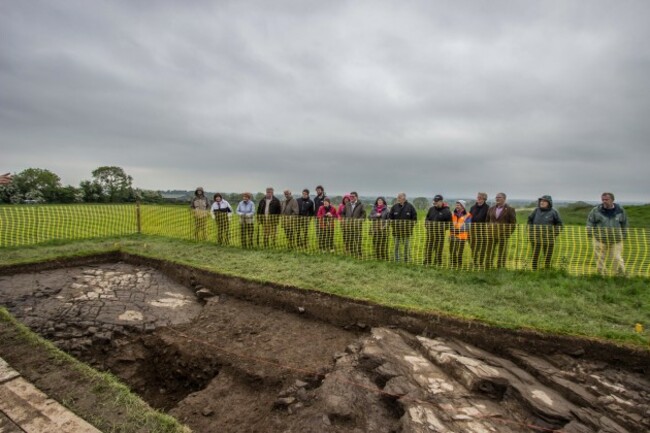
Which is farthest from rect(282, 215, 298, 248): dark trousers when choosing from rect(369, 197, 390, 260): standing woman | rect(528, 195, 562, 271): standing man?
rect(528, 195, 562, 271): standing man

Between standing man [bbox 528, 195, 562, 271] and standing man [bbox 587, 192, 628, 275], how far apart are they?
0.82 meters

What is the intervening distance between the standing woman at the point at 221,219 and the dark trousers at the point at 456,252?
7.04 metres

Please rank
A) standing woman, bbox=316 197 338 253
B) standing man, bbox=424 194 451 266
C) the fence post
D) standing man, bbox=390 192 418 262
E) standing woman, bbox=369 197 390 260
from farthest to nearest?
1. the fence post
2. standing woman, bbox=316 197 338 253
3. standing woman, bbox=369 197 390 260
4. standing man, bbox=390 192 418 262
5. standing man, bbox=424 194 451 266

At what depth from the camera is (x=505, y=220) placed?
340 inches

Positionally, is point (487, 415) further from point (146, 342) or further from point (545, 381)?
point (146, 342)

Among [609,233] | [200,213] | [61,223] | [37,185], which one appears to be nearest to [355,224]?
[200,213]

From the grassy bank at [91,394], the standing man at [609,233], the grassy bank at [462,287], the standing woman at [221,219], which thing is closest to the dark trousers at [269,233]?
the grassy bank at [462,287]

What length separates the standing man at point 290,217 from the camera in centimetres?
1098

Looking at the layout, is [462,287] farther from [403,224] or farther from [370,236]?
Result: [370,236]

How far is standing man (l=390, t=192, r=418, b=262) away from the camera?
9422mm

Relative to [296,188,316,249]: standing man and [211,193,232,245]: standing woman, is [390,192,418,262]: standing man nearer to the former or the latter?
[296,188,316,249]: standing man

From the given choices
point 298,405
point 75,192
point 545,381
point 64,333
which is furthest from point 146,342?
point 75,192

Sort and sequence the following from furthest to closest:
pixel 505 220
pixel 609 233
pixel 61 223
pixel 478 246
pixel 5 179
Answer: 1. pixel 61 223
2. pixel 478 246
3. pixel 505 220
4. pixel 609 233
5. pixel 5 179

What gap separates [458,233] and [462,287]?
5.94 ft
